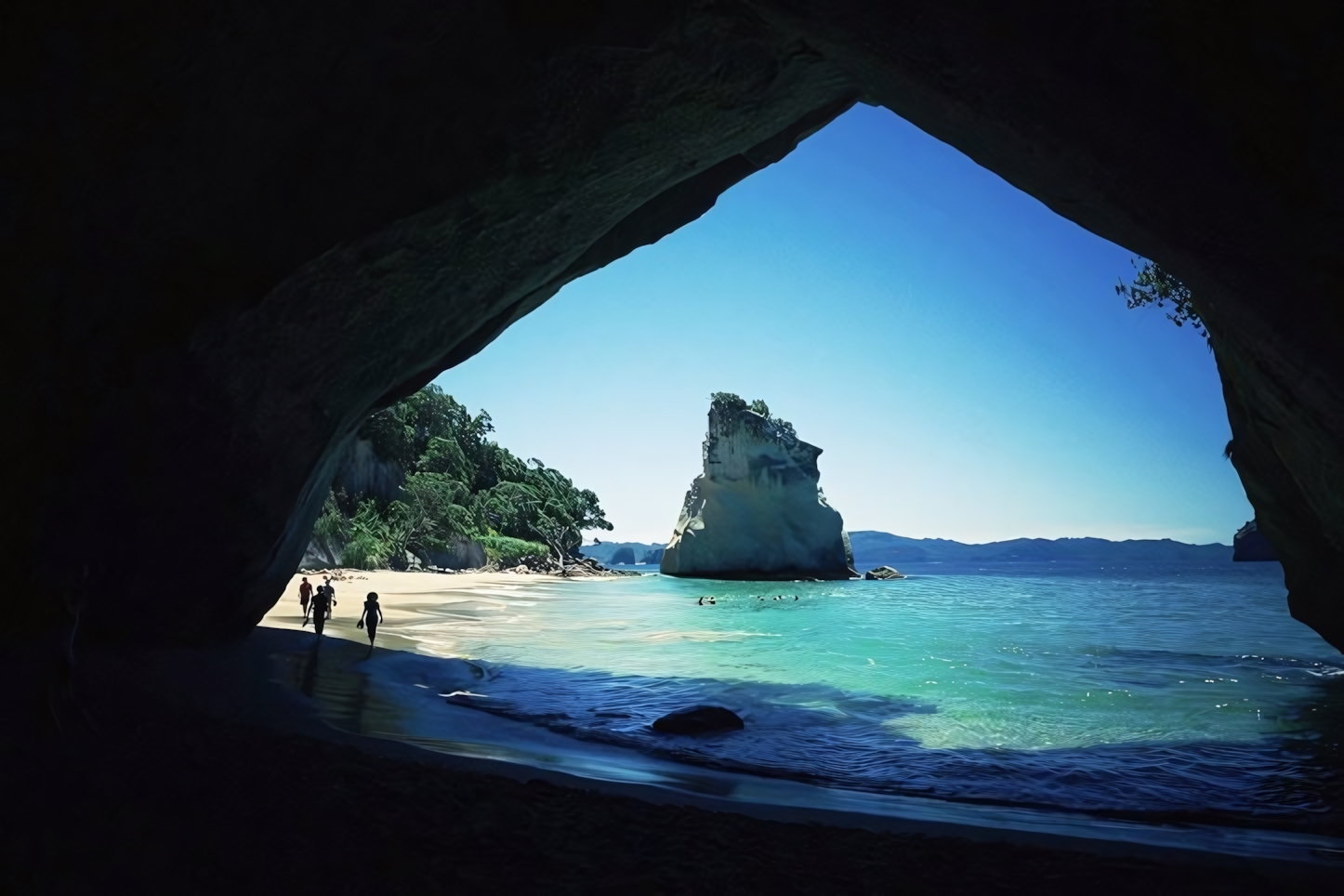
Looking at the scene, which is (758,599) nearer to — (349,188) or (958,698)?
(958,698)

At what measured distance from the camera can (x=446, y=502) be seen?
47.2 meters

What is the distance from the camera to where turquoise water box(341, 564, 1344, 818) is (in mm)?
6895

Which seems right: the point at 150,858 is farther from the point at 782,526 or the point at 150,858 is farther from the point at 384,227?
the point at 782,526

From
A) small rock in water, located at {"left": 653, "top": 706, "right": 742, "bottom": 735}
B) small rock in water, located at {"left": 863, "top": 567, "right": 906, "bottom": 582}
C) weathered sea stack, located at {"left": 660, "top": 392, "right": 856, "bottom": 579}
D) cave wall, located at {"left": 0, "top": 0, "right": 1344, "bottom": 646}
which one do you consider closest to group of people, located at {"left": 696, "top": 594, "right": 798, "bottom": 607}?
weathered sea stack, located at {"left": 660, "top": 392, "right": 856, "bottom": 579}

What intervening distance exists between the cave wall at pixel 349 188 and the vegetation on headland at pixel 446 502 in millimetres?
26357

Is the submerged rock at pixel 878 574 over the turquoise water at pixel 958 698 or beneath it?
beneath

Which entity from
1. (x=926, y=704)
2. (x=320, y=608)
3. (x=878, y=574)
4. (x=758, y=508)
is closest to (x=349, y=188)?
(x=320, y=608)

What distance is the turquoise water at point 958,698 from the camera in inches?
271

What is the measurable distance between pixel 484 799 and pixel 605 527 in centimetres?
6425

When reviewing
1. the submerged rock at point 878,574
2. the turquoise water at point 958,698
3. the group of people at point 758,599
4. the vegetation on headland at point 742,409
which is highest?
the vegetation on headland at point 742,409

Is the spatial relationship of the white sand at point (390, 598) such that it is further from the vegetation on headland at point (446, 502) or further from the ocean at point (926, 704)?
the vegetation on headland at point (446, 502)

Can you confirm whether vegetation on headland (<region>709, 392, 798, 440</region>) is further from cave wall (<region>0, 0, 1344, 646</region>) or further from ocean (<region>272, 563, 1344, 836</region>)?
cave wall (<region>0, 0, 1344, 646</region>)

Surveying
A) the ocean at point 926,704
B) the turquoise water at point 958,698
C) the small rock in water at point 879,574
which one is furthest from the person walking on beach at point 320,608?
the small rock in water at point 879,574

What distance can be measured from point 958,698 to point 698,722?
17.4 feet
